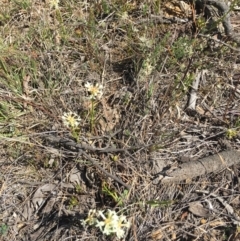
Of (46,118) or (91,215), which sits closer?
(91,215)

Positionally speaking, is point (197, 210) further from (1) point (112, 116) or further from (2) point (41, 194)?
(2) point (41, 194)

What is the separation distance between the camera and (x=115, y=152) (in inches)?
90.5

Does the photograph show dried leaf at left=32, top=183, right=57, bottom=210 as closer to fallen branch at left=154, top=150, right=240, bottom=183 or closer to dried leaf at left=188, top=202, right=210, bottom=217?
fallen branch at left=154, top=150, right=240, bottom=183

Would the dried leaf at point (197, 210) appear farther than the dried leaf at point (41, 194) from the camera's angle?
No

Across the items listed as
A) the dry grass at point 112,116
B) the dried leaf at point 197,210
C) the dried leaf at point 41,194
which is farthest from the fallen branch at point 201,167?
the dried leaf at point 41,194

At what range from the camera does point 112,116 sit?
2.46 m

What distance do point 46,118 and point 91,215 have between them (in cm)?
79

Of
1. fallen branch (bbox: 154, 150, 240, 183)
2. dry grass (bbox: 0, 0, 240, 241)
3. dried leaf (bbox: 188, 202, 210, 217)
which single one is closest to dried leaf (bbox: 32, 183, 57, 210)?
dry grass (bbox: 0, 0, 240, 241)

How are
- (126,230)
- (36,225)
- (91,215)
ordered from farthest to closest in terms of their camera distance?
(36,225) < (126,230) < (91,215)

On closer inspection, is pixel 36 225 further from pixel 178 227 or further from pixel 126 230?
pixel 178 227

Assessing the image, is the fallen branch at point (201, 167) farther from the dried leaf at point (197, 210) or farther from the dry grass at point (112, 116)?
the dried leaf at point (197, 210)

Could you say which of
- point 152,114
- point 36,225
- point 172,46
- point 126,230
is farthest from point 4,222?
point 172,46

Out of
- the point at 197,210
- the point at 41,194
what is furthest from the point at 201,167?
the point at 41,194

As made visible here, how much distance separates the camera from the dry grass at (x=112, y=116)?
2.20m
